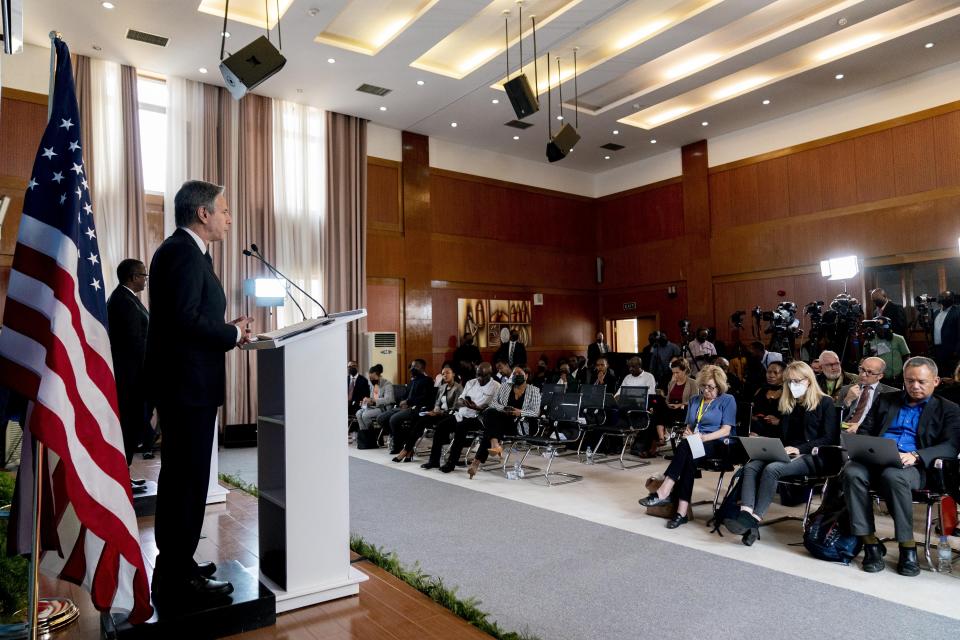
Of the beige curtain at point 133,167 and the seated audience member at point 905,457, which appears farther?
the beige curtain at point 133,167

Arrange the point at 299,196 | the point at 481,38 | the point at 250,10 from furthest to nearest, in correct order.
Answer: the point at 299,196, the point at 481,38, the point at 250,10

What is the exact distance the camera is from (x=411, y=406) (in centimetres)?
840

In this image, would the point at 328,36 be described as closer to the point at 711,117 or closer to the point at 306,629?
the point at 711,117

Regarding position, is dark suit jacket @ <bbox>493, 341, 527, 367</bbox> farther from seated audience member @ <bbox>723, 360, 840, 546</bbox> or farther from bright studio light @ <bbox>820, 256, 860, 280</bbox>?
seated audience member @ <bbox>723, 360, 840, 546</bbox>

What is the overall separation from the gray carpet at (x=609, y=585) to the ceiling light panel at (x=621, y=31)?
6.94 metres

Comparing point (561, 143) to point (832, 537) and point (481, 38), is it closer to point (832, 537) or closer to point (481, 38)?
point (481, 38)

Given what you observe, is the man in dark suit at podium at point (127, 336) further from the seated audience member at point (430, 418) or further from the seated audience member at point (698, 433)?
the seated audience member at point (430, 418)

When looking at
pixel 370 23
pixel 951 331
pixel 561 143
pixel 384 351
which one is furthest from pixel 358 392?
pixel 951 331

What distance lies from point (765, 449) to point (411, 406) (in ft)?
16.4

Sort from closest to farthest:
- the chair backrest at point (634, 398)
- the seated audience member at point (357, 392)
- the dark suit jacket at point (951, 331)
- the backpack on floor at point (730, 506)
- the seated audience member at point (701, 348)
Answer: the backpack on floor at point (730, 506) → the chair backrest at point (634, 398) → the dark suit jacket at point (951, 331) → the seated audience member at point (357, 392) → the seated audience member at point (701, 348)

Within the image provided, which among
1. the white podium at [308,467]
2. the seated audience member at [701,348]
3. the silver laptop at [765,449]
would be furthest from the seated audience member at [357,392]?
the white podium at [308,467]

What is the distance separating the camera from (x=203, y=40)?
8508 millimetres

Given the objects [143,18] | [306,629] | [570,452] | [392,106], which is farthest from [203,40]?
[306,629]

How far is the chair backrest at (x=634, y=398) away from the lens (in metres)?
7.19
